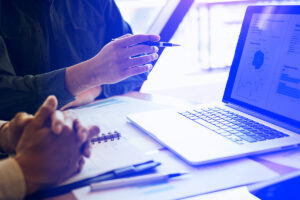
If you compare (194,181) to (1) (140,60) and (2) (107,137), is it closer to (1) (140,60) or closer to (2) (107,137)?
(2) (107,137)

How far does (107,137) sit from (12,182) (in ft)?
0.87

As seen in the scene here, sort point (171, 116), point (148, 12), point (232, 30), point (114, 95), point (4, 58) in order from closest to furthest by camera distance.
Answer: point (171, 116) < point (4, 58) < point (114, 95) < point (232, 30) < point (148, 12)

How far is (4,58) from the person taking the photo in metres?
1.14

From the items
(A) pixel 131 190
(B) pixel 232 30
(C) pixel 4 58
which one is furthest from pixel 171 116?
(B) pixel 232 30

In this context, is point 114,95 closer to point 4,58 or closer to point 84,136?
point 4,58

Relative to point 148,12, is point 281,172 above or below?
below

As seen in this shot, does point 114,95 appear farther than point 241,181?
Yes

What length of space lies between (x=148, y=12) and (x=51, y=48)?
0.81 m

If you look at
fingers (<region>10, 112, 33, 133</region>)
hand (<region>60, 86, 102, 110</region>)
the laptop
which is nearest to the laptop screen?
the laptop

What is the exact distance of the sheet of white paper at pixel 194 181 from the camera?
1.89 ft

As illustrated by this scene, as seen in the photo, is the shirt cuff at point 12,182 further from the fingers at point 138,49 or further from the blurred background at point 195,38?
the blurred background at point 195,38

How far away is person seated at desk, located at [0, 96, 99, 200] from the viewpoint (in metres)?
0.57

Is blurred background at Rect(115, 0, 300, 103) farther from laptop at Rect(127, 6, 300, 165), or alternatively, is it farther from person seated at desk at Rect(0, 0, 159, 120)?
laptop at Rect(127, 6, 300, 165)

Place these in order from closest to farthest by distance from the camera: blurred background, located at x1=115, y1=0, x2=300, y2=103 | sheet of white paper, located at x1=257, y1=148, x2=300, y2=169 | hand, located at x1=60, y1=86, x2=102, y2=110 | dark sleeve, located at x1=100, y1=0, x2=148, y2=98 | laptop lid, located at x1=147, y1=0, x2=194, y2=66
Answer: sheet of white paper, located at x1=257, y1=148, x2=300, y2=169 < hand, located at x1=60, y1=86, x2=102, y2=110 < dark sleeve, located at x1=100, y1=0, x2=148, y2=98 < laptop lid, located at x1=147, y1=0, x2=194, y2=66 < blurred background, located at x1=115, y1=0, x2=300, y2=103
